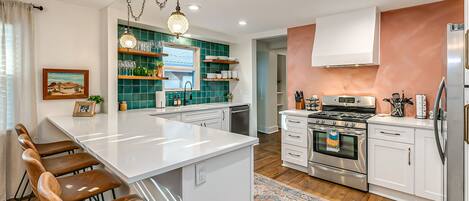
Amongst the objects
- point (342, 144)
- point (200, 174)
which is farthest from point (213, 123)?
point (200, 174)

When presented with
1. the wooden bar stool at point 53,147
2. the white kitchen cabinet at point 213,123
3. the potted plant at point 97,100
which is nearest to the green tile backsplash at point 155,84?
the potted plant at point 97,100

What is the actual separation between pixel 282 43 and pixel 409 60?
3176 mm

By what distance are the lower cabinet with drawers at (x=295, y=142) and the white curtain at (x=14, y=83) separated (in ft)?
10.5

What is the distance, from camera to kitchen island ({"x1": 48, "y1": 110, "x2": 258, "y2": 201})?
1.24 m

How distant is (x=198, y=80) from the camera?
4.91 meters

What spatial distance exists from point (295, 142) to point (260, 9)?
6.40ft

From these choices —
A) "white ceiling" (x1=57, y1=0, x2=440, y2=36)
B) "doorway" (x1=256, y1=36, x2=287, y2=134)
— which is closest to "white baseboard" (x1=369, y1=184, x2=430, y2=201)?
"white ceiling" (x1=57, y1=0, x2=440, y2=36)

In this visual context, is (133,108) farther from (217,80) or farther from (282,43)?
(282,43)

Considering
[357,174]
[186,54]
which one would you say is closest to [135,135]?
[357,174]

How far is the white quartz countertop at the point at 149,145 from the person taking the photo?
1199 mm

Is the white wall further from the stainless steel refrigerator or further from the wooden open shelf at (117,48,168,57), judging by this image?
the stainless steel refrigerator

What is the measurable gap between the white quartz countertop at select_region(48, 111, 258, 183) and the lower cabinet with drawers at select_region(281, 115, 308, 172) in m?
1.83

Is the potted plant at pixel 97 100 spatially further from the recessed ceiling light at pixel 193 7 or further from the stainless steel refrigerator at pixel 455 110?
the stainless steel refrigerator at pixel 455 110

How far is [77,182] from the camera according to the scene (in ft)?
5.44
